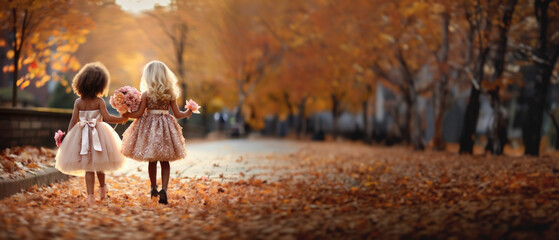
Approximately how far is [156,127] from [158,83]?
0.59 meters

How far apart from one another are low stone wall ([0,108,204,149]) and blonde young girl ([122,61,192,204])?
4.12 m

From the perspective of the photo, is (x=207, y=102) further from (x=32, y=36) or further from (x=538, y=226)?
(x=538, y=226)

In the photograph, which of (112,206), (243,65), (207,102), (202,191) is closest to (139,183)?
(202,191)

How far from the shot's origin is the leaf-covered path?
16.9 feet

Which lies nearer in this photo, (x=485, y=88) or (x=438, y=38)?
(x=485, y=88)

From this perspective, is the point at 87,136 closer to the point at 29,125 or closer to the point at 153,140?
the point at 153,140

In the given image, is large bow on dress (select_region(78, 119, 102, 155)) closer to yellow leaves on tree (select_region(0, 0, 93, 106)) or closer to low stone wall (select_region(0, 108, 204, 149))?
low stone wall (select_region(0, 108, 204, 149))

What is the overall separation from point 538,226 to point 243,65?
31269 millimetres

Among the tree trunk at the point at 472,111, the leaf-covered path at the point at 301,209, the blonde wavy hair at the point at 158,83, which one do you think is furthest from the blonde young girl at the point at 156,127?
the tree trunk at the point at 472,111

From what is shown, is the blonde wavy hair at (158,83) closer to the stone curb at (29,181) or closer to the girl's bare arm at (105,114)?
the girl's bare arm at (105,114)

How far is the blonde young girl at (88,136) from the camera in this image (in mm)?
6742

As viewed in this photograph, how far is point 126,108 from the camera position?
706 centimetres

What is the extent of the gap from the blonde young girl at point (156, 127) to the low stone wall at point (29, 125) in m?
4.12

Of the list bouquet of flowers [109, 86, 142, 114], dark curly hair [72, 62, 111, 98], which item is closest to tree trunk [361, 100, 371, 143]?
bouquet of flowers [109, 86, 142, 114]
